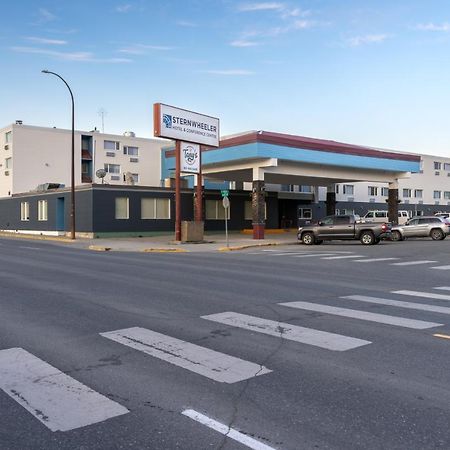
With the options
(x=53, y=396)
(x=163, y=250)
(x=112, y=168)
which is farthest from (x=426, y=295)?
(x=112, y=168)

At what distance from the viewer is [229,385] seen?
190 inches

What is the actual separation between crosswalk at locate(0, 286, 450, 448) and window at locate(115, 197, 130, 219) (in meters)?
28.1

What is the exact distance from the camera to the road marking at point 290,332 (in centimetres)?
634

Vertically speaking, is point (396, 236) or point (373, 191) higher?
point (373, 191)

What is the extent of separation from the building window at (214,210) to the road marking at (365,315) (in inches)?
1242

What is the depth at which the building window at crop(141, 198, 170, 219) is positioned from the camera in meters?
37.3

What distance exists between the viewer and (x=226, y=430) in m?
3.83

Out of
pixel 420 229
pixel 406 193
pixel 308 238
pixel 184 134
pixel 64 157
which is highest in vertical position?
pixel 64 157

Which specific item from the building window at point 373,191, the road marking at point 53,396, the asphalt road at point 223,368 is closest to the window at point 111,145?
the building window at point 373,191

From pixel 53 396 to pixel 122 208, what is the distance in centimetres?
3239

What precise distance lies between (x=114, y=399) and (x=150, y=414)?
49 centimetres

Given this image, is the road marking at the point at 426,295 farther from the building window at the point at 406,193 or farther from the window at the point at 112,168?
the building window at the point at 406,193

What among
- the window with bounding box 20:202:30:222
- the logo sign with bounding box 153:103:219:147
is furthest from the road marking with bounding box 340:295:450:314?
the window with bounding box 20:202:30:222

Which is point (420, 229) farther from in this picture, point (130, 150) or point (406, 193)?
point (130, 150)
